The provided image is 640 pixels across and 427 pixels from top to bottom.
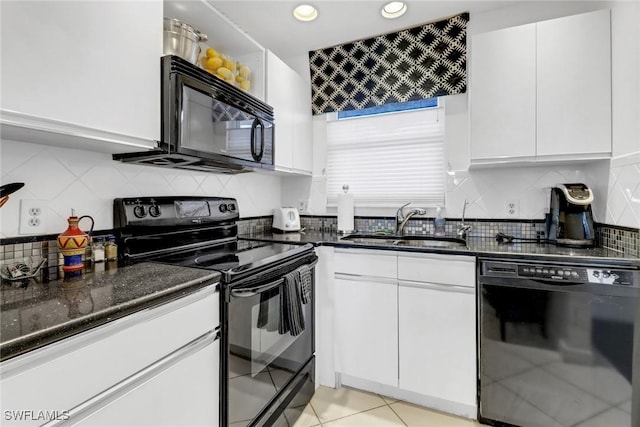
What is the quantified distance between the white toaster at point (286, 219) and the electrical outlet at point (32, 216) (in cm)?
148

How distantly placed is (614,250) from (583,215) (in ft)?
0.72

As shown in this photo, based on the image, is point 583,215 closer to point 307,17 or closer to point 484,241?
point 484,241

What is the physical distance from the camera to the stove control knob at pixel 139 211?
57.4 inches

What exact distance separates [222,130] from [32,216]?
0.83 m

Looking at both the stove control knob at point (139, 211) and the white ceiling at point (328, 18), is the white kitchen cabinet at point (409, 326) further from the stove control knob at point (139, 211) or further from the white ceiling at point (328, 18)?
the white ceiling at point (328, 18)

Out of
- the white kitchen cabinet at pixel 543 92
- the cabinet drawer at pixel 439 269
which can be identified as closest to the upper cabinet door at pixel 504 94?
the white kitchen cabinet at pixel 543 92

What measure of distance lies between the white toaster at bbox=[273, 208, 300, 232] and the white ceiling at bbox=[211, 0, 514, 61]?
1.34 metres

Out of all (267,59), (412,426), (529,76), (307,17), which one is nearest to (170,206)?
(267,59)

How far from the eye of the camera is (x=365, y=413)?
5.84ft

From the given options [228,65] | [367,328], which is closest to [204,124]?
[228,65]

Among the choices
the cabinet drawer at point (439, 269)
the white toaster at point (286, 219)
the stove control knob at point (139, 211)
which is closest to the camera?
the stove control knob at point (139, 211)

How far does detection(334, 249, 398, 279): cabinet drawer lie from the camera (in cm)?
182

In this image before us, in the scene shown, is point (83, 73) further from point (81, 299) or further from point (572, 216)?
point (572, 216)

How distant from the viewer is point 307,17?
2.13m
